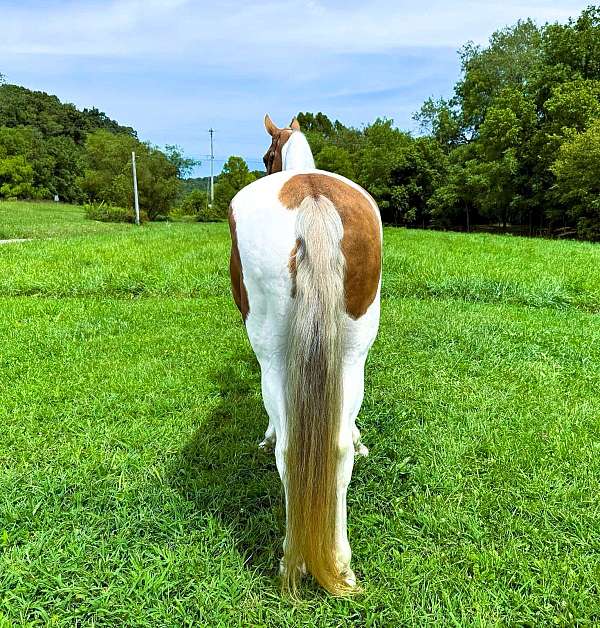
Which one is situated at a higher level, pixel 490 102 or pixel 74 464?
pixel 490 102

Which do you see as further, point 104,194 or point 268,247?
point 104,194

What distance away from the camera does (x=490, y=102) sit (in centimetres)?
3014

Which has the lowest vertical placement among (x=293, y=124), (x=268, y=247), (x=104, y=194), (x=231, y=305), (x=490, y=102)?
(x=231, y=305)

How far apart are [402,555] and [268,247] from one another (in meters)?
1.38

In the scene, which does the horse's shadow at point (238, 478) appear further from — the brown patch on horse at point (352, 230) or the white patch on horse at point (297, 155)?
the white patch on horse at point (297, 155)

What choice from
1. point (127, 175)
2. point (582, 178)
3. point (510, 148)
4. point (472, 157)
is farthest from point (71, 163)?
point (582, 178)

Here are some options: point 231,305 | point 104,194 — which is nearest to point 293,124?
point 231,305

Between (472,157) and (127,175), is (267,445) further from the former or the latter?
(127,175)

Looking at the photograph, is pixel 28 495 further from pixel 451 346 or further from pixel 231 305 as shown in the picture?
pixel 231 305

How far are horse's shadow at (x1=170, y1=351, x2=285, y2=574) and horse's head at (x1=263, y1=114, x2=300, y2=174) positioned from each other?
165 cm

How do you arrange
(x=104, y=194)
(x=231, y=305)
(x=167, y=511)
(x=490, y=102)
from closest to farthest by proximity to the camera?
1. (x=167, y=511)
2. (x=231, y=305)
3. (x=490, y=102)
4. (x=104, y=194)

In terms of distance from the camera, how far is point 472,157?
30.6 m

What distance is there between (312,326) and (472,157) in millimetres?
33086

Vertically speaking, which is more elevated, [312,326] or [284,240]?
[284,240]
